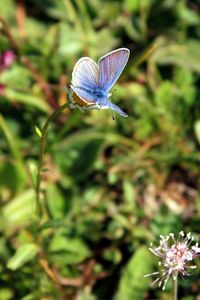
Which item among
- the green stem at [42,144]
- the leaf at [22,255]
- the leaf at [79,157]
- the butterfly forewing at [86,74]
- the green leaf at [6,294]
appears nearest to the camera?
the butterfly forewing at [86,74]

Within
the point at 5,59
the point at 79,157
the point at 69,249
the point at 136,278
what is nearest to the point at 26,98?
the point at 5,59

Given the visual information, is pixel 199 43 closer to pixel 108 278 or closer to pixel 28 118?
pixel 28 118

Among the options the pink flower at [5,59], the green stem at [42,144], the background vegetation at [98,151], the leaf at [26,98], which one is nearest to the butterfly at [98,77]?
the green stem at [42,144]

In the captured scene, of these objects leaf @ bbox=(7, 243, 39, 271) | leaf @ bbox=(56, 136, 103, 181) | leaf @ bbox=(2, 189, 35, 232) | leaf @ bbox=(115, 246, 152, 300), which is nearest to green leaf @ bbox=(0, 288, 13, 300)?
leaf @ bbox=(7, 243, 39, 271)

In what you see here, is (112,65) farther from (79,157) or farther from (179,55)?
(179,55)

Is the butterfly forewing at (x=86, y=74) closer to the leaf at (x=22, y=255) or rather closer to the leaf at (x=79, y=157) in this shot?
the leaf at (x=22, y=255)

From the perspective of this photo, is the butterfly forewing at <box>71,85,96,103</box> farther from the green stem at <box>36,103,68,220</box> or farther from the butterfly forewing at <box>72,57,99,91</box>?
the green stem at <box>36,103,68,220</box>

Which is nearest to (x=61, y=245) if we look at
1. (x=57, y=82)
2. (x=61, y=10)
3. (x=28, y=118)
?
(x=28, y=118)
